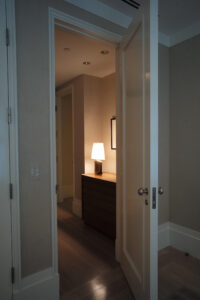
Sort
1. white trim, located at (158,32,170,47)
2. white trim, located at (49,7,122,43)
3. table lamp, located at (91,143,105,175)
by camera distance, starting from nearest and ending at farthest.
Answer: white trim, located at (49,7,122,43)
white trim, located at (158,32,170,47)
table lamp, located at (91,143,105,175)

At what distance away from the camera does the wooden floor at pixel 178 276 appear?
1863 mm

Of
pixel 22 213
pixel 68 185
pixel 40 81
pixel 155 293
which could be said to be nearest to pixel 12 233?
pixel 22 213

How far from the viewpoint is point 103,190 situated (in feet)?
9.92

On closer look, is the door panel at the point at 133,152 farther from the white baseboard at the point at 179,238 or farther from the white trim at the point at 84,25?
the white baseboard at the point at 179,238

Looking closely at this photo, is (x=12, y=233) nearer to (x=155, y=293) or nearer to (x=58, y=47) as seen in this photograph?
(x=155, y=293)

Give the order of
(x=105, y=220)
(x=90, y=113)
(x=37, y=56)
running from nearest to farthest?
1. (x=37, y=56)
2. (x=105, y=220)
3. (x=90, y=113)

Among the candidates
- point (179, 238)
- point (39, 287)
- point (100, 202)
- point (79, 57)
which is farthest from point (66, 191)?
point (39, 287)

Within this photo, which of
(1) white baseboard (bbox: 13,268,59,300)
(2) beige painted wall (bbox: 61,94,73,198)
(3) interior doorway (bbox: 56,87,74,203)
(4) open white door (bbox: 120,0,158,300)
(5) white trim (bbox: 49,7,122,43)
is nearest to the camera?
(4) open white door (bbox: 120,0,158,300)

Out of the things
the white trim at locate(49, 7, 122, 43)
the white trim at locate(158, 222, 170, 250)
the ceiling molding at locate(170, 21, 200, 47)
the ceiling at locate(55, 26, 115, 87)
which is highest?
the ceiling molding at locate(170, 21, 200, 47)

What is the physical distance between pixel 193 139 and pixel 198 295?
1.56 m

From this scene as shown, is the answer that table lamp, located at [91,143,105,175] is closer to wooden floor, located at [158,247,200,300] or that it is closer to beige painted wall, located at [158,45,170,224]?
beige painted wall, located at [158,45,170,224]

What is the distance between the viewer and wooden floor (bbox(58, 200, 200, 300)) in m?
1.86

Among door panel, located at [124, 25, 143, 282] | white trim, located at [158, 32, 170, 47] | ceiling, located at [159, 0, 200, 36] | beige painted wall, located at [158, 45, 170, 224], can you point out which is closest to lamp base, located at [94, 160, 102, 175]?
beige painted wall, located at [158, 45, 170, 224]

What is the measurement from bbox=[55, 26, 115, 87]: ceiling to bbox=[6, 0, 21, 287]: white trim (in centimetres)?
48
